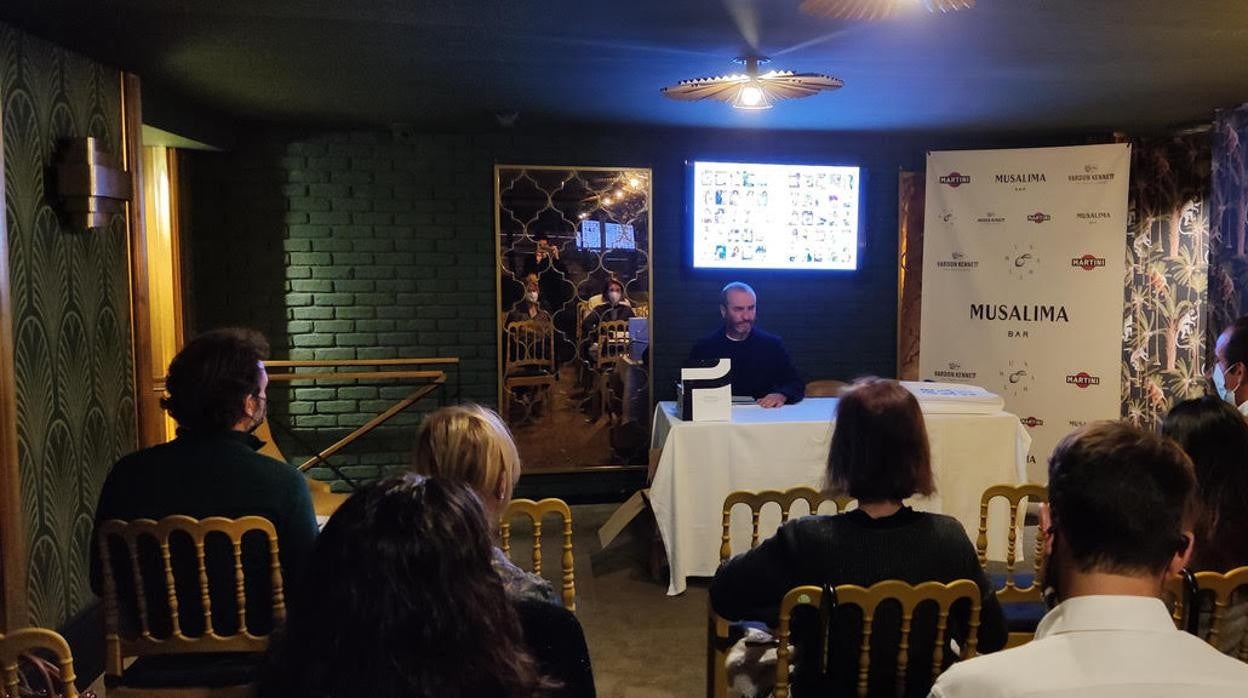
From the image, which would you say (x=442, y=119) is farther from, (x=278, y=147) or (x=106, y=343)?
(x=106, y=343)

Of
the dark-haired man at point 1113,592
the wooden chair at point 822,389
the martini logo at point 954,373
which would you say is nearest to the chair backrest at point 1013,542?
the dark-haired man at point 1113,592

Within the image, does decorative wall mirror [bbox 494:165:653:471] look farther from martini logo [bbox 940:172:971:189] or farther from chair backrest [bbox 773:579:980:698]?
chair backrest [bbox 773:579:980:698]

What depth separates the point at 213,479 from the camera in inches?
74.2

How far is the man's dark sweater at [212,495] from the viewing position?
1.88 meters

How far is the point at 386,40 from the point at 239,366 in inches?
56.9

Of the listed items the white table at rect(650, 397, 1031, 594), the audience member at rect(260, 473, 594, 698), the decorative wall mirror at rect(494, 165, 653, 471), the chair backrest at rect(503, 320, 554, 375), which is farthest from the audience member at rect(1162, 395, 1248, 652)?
the chair backrest at rect(503, 320, 554, 375)

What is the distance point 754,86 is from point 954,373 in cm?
258

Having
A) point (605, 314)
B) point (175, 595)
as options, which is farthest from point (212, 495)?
point (605, 314)

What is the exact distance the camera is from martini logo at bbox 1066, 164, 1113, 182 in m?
4.71

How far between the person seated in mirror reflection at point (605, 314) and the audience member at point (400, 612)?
398 cm

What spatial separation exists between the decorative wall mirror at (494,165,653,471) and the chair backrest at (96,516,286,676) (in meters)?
2.99

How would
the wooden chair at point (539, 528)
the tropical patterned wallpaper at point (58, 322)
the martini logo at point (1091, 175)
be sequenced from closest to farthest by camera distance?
the wooden chair at point (539, 528)
the tropical patterned wallpaper at point (58, 322)
the martini logo at point (1091, 175)

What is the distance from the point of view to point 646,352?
500 centimetres

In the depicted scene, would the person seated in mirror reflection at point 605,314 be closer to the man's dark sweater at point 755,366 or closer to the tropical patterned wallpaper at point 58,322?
the man's dark sweater at point 755,366
